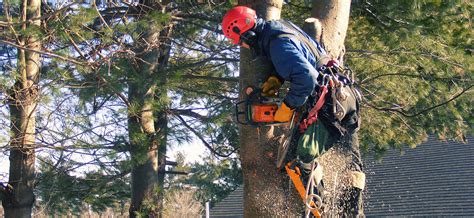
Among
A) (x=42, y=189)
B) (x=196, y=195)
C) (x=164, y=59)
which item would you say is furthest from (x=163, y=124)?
(x=196, y=195)

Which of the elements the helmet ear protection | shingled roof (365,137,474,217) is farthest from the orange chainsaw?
shingled roof (365,137,474,217)

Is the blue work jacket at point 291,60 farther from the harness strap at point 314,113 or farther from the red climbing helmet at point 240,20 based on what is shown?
the harness strap at point 314,113

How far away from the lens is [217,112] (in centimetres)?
989

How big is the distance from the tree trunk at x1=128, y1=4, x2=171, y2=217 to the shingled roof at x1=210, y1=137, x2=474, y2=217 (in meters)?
5.30

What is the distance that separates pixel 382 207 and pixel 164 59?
7631 millimetres

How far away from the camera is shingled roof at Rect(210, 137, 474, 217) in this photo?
14648mm

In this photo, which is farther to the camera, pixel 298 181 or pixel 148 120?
pixel 148 120

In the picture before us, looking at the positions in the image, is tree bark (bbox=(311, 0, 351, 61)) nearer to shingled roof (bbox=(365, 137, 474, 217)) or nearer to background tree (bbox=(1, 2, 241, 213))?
background tree (bbox=(1, 2, 241, 213))

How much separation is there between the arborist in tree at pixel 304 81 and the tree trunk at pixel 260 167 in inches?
6.0

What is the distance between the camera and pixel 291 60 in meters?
4.32

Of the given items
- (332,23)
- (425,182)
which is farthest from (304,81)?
(425,182)

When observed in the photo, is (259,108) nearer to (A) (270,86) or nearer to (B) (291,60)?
(A) (270,86)

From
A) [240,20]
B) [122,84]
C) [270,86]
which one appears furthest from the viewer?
[122,84]

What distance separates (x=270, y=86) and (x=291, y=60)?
439 mm
